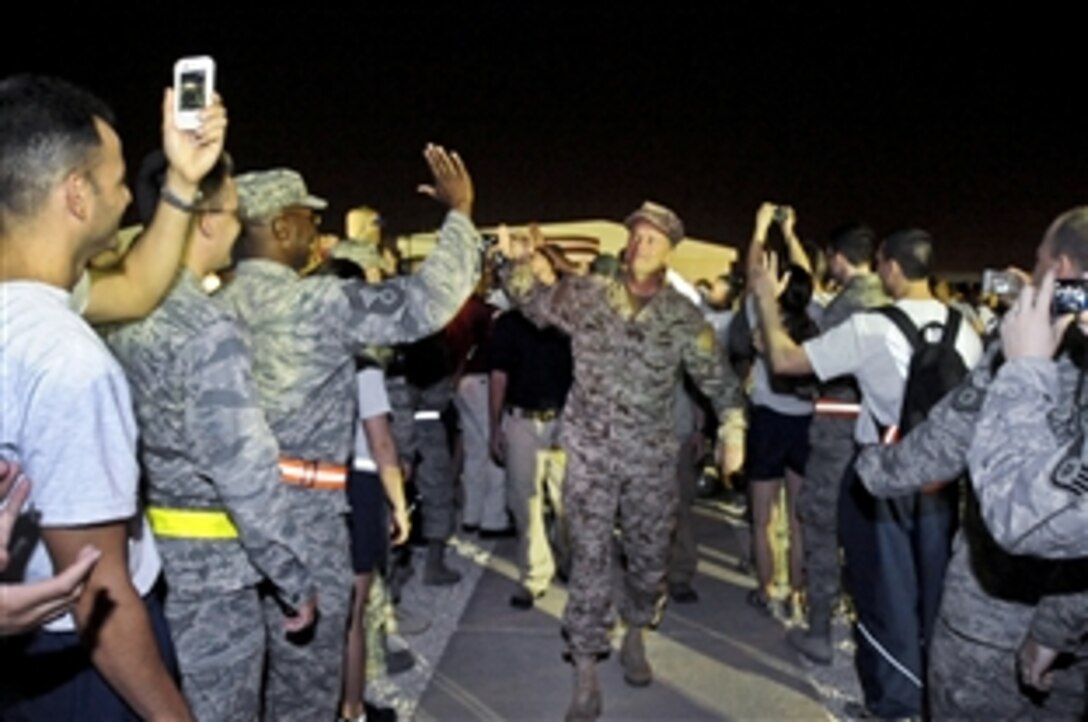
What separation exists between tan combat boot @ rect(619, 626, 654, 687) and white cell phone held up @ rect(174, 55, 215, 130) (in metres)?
3.41

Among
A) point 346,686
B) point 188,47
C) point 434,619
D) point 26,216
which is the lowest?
point 434,619

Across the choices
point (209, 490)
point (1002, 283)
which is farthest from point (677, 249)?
point (209, 490)

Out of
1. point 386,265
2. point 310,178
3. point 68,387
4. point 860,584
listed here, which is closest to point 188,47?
point 310,178

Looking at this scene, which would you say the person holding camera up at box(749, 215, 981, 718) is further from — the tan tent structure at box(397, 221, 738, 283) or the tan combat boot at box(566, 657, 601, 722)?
the tan tent structure at box(397, 221, 738, 283)

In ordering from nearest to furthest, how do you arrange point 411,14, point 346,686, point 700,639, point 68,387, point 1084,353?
point 68,387 → point 1084,353 → point 346,686 → point 700,639 → point 411,14

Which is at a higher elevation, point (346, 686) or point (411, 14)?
point (411, 14)

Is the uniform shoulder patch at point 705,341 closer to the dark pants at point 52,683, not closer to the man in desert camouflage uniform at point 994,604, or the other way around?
the man in desert camouflage uniform at point 994,604

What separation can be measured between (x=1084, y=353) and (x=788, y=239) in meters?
2.79

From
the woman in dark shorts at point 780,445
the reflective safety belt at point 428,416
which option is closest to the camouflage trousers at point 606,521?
the woman in dark shorts at point 780,445

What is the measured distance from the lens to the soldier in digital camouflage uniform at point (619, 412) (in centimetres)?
438

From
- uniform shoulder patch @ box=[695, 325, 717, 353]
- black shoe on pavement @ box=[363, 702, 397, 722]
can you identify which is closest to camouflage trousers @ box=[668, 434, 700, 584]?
uniform shoulder patch @ box=[695, 325, 717, 353]

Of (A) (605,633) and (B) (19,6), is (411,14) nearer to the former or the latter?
(B) (19,6)

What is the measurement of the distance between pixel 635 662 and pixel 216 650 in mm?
2643

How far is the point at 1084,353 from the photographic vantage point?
2303 millimetres
